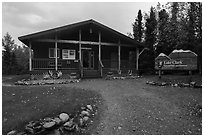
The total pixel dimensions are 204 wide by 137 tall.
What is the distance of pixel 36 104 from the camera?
6.40m

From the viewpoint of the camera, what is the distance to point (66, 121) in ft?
17.4

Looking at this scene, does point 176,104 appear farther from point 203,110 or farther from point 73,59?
point 73,59

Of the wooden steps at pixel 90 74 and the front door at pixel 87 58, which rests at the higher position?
the front door at pixel 87 58

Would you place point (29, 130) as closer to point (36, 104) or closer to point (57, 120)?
point (57, 120)

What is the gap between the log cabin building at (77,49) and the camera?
15.0 meters

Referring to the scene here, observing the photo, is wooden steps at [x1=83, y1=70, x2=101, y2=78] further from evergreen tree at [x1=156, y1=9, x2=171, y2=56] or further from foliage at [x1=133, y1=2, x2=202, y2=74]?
evergreen tree at [x1=156, y1=9, x2=171, y2=56]

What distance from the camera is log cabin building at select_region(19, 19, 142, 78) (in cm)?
1505

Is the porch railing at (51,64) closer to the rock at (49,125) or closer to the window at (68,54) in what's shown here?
the window at (68,54)

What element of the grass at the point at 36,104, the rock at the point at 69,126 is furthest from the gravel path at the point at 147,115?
the grass at the point at 36,104

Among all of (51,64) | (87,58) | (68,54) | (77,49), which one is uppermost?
(77,49)

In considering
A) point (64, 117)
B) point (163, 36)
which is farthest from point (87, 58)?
point (64, 117)

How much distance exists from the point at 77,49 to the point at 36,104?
1262 cm

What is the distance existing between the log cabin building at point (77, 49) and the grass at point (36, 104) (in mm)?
7048

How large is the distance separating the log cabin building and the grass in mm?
7048
